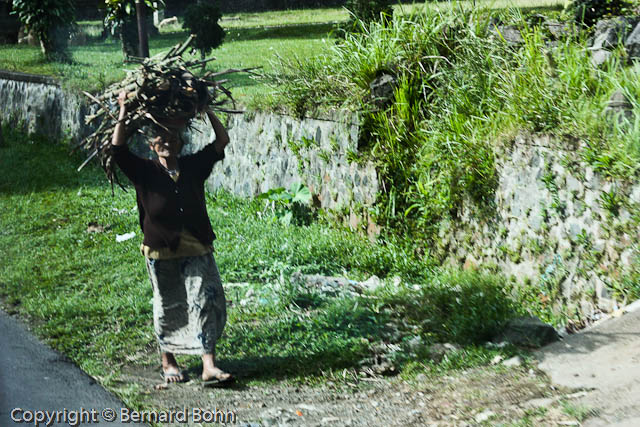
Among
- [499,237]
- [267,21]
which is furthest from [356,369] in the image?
[267,21]

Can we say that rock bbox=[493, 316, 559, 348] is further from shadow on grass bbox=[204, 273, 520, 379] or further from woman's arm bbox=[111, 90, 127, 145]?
woman's arm bbox=[111, 90, 127, 145]

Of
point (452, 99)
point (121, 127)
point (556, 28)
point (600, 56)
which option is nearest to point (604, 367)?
point (121, 127)

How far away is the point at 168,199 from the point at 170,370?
1115 mm

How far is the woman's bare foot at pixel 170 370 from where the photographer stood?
4.65 metres

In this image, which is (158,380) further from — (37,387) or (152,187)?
(152,187)

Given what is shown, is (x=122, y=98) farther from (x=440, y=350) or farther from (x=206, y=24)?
(x=206, y=24)

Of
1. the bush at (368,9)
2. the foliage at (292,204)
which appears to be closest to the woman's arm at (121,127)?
the foliage at (292,204)

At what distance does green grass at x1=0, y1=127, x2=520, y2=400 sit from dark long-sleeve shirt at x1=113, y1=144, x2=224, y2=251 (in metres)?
0.99

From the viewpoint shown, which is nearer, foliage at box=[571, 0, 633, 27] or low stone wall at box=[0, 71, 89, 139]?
foliage at box=[571, 0, 633, 27]

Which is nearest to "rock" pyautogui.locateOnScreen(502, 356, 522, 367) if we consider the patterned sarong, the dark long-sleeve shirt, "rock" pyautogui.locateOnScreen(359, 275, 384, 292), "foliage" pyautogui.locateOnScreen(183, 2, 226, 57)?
"rock" pyautogui.locateOnScreen(359, 275, 384, 292)

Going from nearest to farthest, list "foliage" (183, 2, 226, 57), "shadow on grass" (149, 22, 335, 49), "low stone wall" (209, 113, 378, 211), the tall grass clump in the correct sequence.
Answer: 1. the tall grass clump
2. "low stone wall" (209, 113, 378, 211)
3. "foliage" (183, 2, 226, 57)
4. "shadow on grass" (149, 22, 335, 49)

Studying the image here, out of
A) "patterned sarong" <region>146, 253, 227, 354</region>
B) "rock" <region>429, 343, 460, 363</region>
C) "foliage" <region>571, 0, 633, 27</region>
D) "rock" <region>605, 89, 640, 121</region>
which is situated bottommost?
Result: "rock" <region>429, 343, 460, 363</region>

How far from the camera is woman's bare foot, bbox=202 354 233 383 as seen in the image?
176 inches

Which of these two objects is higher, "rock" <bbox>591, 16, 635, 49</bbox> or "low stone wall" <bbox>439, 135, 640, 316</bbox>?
"rock" <bbox>591, 16, 635, 49</bbox>
